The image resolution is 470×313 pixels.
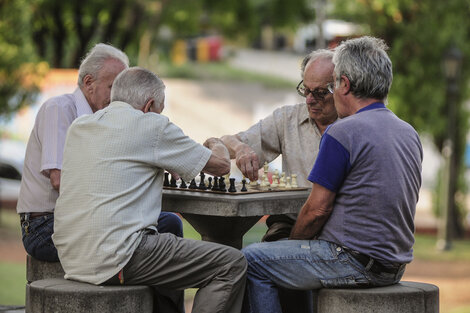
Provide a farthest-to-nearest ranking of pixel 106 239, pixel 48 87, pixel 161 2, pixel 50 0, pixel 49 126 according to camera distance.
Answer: pixel 48 87, pixel 161 2, pixel 50 0, pixel 49 126, pixel 106 239

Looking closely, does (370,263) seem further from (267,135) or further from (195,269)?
(267,135)

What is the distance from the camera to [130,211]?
12.7ft

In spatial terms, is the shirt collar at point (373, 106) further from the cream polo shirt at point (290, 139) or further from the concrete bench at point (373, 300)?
the cream polo shirt at point (290, 139)

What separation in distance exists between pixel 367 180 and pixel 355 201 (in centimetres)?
11

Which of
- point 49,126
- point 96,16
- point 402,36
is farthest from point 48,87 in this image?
point 49,126

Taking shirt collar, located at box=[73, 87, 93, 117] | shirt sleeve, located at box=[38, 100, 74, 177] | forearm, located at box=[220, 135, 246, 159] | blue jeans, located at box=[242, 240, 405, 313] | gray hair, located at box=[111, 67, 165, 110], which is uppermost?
gray hair, located at box=[111, 67, 165, 110]

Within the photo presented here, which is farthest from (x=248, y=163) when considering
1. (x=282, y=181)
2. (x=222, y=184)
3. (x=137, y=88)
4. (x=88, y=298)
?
(x=88, y=298)

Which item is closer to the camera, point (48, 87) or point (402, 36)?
point (402, 36)

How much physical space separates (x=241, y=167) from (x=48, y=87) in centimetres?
1896

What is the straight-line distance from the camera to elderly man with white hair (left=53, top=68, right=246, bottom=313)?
3859 millimetres

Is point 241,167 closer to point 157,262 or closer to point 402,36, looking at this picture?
point 157,262

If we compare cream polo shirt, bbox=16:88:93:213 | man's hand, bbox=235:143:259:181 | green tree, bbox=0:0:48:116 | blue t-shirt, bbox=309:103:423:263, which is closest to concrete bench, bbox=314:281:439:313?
blue t-shirt, bbox=309:103:423:263

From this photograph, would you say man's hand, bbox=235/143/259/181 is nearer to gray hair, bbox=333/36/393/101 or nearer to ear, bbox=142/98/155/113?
ear, bbox=142/98/155/113

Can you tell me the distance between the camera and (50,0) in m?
19.8
